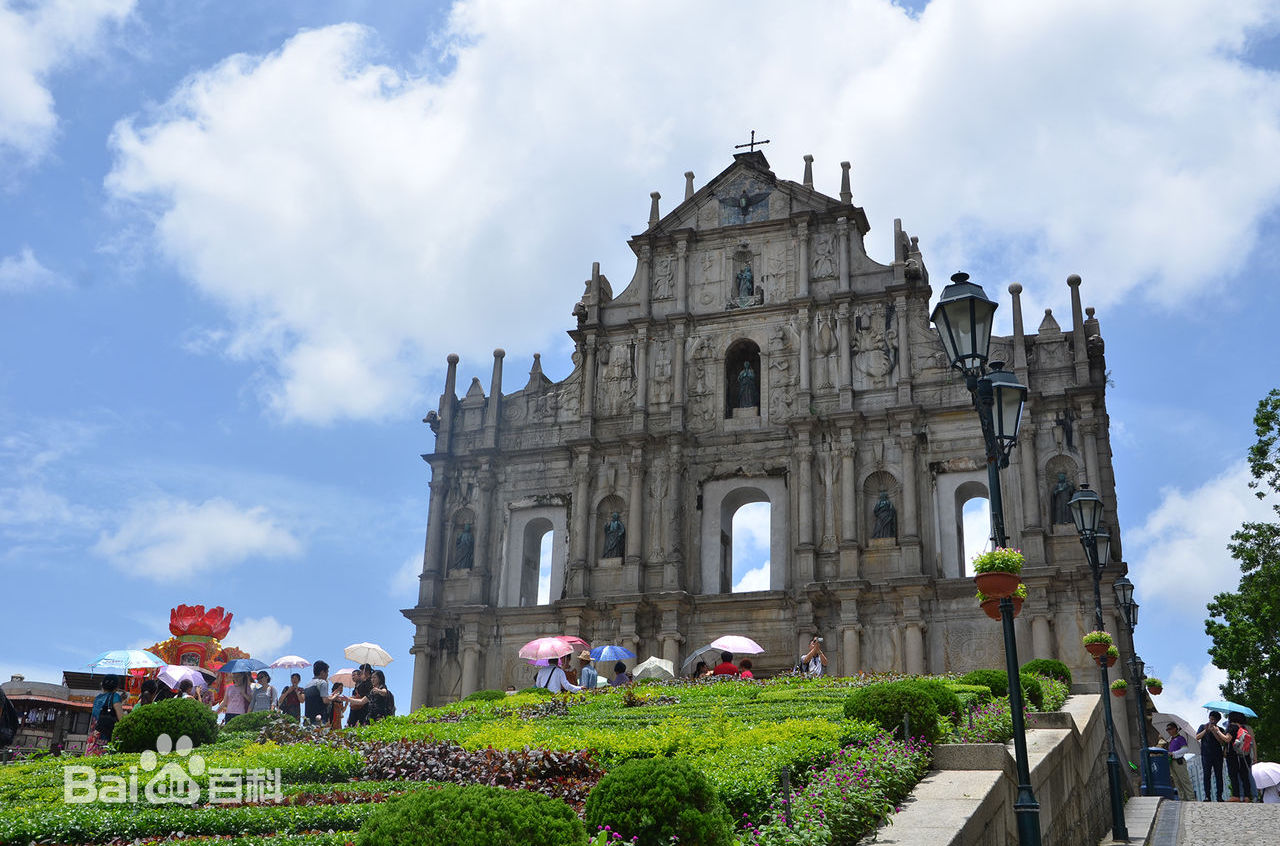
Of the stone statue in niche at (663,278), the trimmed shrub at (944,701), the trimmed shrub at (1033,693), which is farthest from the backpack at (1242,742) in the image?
the stone statue in niche at (663,278)

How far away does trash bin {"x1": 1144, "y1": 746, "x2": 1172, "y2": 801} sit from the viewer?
23.1 meters

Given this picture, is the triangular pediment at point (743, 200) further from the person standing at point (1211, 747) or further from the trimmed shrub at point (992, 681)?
the person standing at point (1211, 747)

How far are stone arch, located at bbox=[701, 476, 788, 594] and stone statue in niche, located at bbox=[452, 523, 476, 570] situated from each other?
268 inches

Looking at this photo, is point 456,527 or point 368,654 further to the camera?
point 456,527

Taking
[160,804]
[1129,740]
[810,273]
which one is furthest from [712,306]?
[160,804]

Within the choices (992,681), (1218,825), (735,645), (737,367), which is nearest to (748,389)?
(737,367)

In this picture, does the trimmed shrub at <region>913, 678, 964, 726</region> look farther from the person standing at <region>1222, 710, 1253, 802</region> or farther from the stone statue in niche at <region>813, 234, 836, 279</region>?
the stone statue in niche at <region>813, 234, 836, 279</region>

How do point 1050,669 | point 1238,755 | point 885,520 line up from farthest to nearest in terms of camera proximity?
point 885,520, point 1050,669, point 1238,755

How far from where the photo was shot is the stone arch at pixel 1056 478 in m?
30.7

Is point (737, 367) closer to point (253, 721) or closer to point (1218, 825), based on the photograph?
point (253, 721)

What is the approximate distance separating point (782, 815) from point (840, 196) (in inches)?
1121

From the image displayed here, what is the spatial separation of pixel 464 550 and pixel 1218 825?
2288 cm

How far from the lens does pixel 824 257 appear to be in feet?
117

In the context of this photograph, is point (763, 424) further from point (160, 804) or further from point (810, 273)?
point (160, 804)
